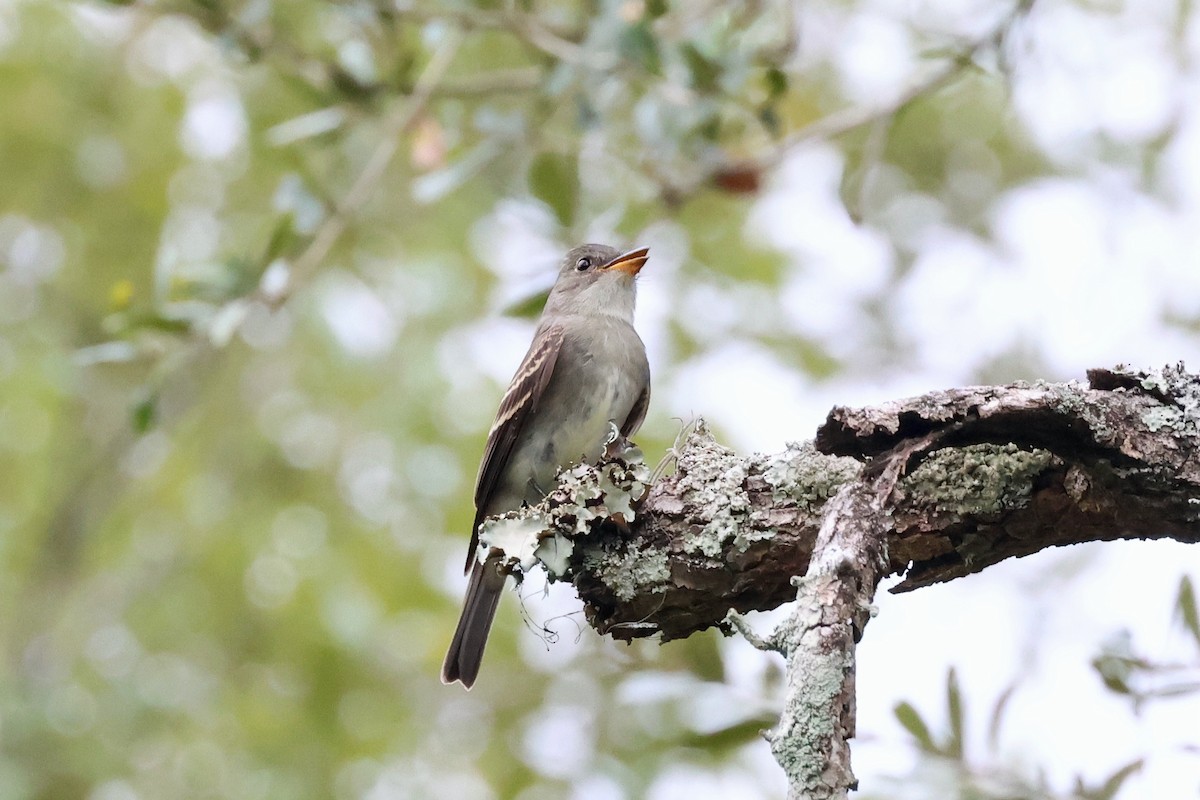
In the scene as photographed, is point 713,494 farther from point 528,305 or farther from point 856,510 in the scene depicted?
point 528,305

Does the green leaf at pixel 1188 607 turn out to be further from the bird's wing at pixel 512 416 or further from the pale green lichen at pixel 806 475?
the bird's wing at pixel 512 416

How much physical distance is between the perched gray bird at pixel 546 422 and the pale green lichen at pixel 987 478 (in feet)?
7.13

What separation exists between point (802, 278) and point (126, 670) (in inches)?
205

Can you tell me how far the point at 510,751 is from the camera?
24.0 feet

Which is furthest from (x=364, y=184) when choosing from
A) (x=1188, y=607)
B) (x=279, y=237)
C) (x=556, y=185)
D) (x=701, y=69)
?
(x=1188, y=607)

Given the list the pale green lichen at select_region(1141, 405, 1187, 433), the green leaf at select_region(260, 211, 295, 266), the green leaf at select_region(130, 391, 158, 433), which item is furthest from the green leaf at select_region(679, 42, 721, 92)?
the pale green lichen at select_region(1141, 405, 1187, 433)

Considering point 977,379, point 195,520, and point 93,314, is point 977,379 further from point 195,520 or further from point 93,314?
point 93,314

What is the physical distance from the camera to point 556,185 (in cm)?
491

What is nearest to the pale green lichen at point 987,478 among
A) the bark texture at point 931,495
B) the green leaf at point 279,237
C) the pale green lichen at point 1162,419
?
the bark texture at point 931,495

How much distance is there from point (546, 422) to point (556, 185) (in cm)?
90

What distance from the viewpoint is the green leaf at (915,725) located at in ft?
11.0

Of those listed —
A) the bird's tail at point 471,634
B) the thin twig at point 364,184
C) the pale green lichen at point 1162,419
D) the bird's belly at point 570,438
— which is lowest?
the pale green lichen at point 1162,419

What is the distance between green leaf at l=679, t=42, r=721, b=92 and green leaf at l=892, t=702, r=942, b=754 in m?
2.40

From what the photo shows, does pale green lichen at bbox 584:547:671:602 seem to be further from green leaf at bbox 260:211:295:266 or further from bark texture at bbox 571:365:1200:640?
green leaf at bbox 260:211:295:266
